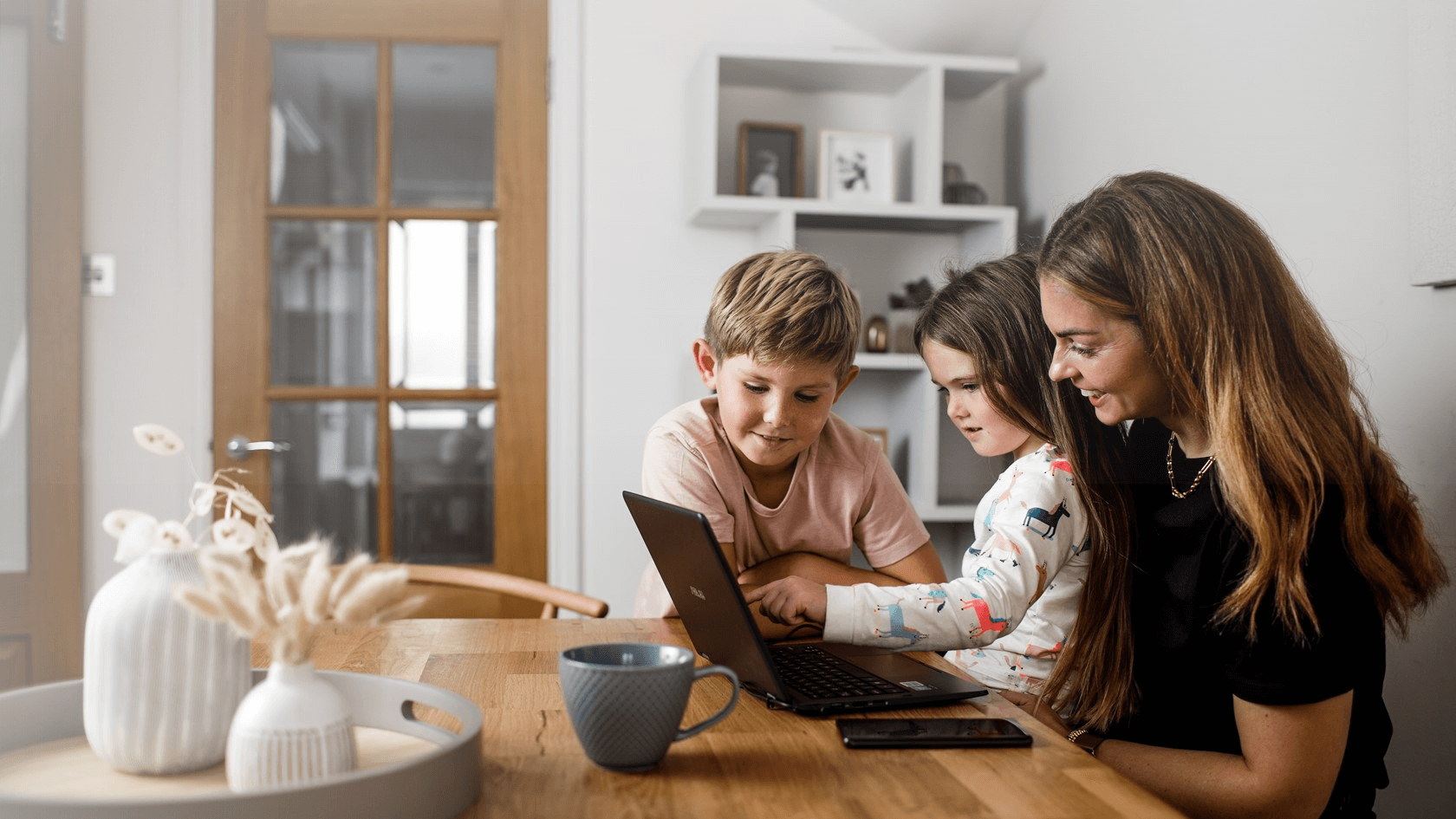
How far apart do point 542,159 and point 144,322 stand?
100 cm

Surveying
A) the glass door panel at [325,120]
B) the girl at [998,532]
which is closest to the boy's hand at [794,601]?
the girl at [998,532]

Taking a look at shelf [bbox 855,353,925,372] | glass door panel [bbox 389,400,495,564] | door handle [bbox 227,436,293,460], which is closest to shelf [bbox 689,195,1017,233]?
shelf [bbox 855,353,925,372]

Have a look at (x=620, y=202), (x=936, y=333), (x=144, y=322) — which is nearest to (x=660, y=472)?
(x=936, y=333)

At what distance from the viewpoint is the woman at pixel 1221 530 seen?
840 millimetres

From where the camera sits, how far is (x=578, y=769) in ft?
2.13

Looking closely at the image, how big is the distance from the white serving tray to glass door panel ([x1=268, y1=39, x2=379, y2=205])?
77.7 inches

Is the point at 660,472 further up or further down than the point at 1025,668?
further up

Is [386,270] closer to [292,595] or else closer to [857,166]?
[857,166]

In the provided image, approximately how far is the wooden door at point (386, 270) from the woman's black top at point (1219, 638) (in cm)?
172

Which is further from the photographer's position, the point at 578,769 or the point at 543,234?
the point at 543,234

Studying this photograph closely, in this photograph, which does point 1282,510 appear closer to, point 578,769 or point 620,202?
point 578,769

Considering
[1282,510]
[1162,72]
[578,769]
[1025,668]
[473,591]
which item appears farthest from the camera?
[473,591]

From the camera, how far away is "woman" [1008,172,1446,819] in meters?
0.84

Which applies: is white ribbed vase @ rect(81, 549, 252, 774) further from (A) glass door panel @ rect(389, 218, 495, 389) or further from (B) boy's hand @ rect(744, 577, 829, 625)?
(A) glass door panel @ rect(389, 218, 495, 389)
